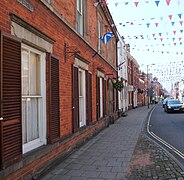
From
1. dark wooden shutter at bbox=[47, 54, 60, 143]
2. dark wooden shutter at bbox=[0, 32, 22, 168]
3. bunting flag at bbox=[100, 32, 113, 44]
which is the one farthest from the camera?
bunting flag at bbox=[100, 32, 113, 44]

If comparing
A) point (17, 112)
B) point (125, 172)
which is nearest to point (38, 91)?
point (17, 112)

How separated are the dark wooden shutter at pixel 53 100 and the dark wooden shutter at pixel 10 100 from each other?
1574 millimetres

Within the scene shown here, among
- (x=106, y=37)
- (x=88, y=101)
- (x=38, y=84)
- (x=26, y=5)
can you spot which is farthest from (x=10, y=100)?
(x=106, y=37)

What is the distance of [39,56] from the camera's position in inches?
246

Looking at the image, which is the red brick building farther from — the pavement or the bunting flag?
the pavement

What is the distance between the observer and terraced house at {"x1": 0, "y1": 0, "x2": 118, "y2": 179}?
452 cm

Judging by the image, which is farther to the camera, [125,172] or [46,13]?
[46,13]

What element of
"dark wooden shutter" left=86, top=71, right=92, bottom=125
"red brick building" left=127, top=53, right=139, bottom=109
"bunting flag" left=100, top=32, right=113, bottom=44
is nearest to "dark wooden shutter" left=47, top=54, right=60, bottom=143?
"dark wooden shutter" left=86, top=71, right=92, bottom=125

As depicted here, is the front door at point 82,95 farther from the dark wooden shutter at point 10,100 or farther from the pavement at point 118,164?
the dark wooden shutter at point 10,100

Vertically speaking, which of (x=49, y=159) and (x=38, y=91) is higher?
(x=38, y=91)

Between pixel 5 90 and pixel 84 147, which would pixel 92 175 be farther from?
pixel 84 147

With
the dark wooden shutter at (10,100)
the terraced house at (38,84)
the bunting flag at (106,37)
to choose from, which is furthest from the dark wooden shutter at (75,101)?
the bunting flag at (106,37)

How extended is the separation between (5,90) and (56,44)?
3006mm

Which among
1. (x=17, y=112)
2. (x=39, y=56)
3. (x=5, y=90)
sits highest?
(x=39, y=56)
